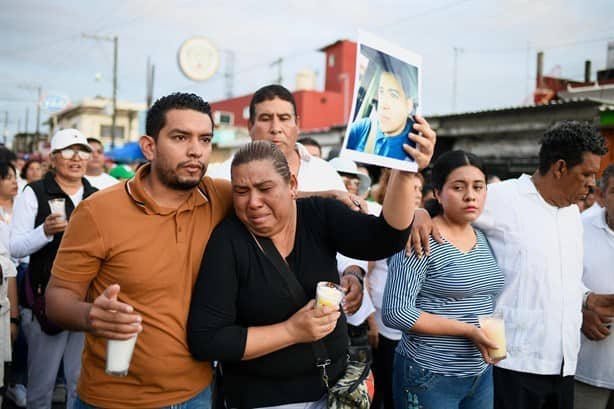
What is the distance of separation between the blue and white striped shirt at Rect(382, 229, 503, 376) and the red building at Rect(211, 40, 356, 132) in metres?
26.2

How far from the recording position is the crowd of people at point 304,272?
209 cm

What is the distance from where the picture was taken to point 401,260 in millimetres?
2678

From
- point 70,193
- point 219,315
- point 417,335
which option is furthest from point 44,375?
point 417,335

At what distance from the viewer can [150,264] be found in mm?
2139

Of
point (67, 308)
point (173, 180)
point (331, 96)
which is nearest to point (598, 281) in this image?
point (173, 180)

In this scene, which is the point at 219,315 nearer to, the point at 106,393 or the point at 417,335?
the point at 106,393

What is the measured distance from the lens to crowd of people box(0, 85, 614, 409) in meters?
2.09

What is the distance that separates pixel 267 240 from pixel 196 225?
36 centimetres

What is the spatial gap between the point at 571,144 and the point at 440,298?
1.30 m

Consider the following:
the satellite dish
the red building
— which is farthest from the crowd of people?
the red building

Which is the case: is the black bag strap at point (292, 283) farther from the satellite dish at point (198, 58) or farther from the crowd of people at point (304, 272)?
the satellite dish at point (198, 58)

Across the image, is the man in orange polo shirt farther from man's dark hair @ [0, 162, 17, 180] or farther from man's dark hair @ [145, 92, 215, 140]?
man's dark hair @ [0, 162, 17, 180]

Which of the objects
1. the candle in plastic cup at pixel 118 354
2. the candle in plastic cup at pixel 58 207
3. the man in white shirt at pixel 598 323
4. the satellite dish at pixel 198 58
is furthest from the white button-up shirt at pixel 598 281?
the satellite dish at pixel 198 58

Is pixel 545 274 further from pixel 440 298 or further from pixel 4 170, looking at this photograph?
pixel 4 170
